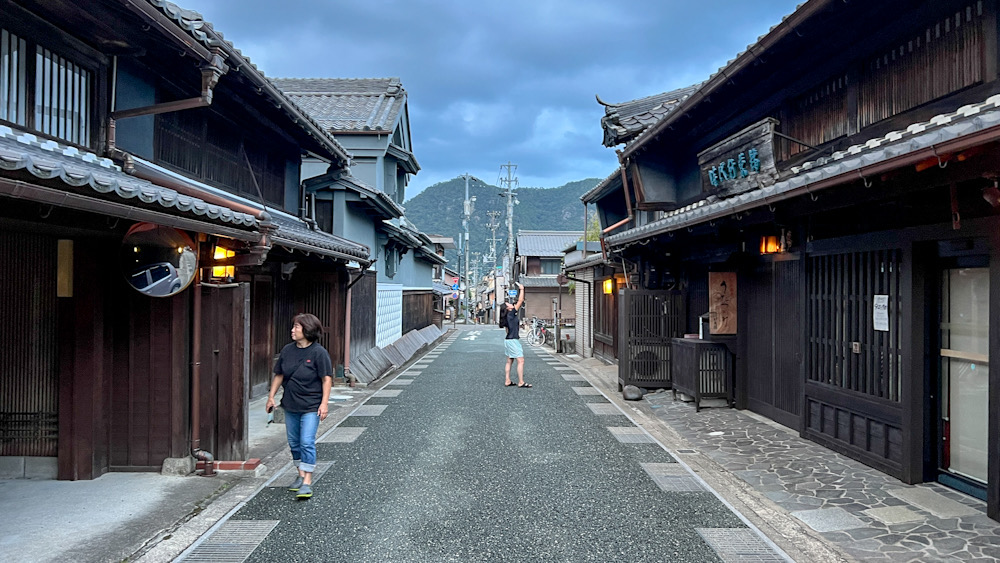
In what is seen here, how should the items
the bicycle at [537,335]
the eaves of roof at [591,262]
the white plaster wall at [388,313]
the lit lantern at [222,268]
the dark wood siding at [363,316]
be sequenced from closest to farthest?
1. the lit lantern at [222,268]
2. the dark wood siding at [363,316]
3. the eaves of roof at [591,262]
4. the white plaster wall at [388,313]
5. the bicycle at [537,335]

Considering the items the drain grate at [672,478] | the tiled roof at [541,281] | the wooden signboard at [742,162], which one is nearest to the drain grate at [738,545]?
the drain grate at [672,478]

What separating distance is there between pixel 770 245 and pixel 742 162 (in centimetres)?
170

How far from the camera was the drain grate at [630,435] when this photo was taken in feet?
28.3

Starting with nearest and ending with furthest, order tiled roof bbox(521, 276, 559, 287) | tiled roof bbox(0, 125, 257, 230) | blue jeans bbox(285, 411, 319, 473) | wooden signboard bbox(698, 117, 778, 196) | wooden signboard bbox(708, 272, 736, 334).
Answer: tiled roof bbox(0, 125, 257, 230) < blue jeans bbox(285, 411, 319, 473) < wooden signboard bbox(698, 117, 778, 196) < wooden signboard bbox(708, 272, 736, 334) < tiled roof bbox(521, 276, 559, 287)

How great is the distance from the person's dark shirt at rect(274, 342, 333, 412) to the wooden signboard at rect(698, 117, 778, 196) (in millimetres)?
7326

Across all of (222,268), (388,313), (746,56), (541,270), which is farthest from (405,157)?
(541,270)

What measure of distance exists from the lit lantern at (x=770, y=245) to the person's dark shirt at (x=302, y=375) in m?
7.37

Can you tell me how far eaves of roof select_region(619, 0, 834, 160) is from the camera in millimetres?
7359

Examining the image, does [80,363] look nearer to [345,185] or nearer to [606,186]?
[345,185]

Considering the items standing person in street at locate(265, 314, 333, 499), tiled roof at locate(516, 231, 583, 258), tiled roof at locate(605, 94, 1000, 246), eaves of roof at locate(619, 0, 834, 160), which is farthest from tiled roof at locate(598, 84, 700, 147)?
tiled roof at locate(516, 231, 583, 258)

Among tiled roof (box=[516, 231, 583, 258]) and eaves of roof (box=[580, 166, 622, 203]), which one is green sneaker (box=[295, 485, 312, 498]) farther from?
tiled roof (box=[516, 231, 583, 258])

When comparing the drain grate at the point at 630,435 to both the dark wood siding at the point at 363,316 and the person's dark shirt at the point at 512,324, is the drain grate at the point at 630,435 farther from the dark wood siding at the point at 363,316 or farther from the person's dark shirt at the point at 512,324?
the dark wood siding at the point at 363,316

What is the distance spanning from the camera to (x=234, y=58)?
8.05 metres

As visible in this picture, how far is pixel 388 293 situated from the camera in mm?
21125
